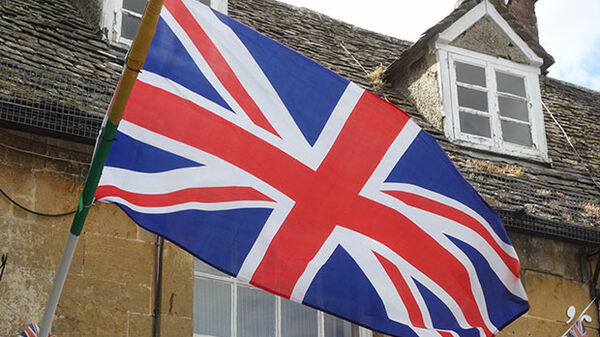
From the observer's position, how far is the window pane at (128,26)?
34.5ft

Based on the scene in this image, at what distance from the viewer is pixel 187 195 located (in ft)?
21.9

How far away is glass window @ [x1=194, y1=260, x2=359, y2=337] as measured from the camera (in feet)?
29.2

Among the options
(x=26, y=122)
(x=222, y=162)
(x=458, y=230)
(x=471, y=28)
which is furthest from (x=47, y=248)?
(x=471, y=28)

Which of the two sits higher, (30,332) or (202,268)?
(202,268)

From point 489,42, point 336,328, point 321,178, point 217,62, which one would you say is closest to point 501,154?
point 489,42

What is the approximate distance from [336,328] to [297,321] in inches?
15.6

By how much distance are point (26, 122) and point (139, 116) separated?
6.78 feet

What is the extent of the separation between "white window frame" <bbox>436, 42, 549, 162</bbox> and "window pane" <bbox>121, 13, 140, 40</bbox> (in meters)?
3.20

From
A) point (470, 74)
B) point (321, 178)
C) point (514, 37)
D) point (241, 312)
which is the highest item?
point (514, 37)

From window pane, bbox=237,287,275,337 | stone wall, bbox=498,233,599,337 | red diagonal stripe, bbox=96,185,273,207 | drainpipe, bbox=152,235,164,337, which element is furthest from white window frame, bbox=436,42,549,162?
red diagonal stripe, bbox=96,185,273,207

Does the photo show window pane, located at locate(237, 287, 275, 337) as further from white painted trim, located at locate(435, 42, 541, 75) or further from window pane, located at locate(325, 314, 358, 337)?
white painted trim, located at locate(435, 42, 541, 75)

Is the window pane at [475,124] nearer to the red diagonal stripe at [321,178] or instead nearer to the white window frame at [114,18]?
the white window frame at [114,18]

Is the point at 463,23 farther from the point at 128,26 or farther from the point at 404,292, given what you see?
the point at 404,292

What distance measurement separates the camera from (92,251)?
27.9 feet
